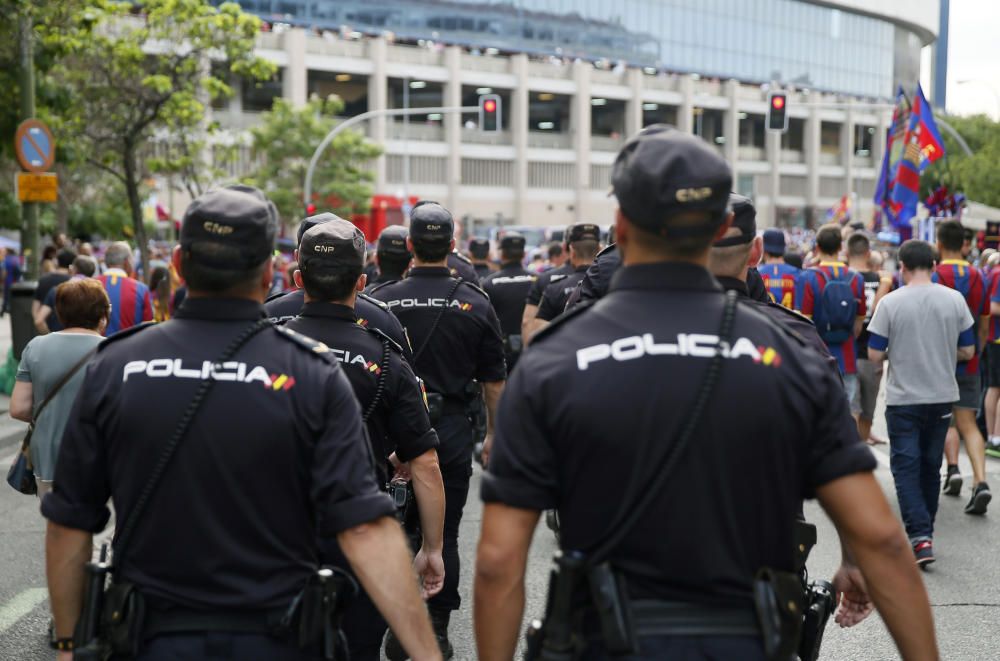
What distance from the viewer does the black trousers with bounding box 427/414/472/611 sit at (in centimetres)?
574

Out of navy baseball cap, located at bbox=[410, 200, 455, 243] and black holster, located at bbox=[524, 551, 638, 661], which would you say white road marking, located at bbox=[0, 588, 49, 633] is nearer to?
navy baseball cap, located at bbox=[410, 200, 455, 243]

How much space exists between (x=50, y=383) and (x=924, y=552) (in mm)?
4880

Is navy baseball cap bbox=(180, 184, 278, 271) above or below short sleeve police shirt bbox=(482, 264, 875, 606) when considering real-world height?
above

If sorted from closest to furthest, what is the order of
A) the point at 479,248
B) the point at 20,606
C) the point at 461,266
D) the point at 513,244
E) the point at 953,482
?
the point at 20,606 < the point at 953,482 < the point at 461,266 < the point at 513,244 < the point at 479,248

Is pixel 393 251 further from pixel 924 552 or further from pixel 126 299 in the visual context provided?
pixel 126 299

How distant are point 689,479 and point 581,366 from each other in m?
0.31

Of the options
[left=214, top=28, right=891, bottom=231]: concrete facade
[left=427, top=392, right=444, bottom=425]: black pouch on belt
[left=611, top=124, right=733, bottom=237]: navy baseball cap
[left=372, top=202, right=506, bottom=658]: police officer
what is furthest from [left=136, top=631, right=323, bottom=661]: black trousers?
[left=214, top=28, right=891, bottom=231]: concrete facade

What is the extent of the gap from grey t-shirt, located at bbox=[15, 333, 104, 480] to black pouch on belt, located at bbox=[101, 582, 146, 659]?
3.71 m

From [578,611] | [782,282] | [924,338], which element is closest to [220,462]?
[578,611]

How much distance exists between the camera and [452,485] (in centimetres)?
602

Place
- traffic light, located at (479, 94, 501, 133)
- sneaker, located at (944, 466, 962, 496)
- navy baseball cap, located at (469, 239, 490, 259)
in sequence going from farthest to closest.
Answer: traffic light, located at (479, 94, 501, 133), navy baseball cap, located at (469, 239, 490, 259), sneaker, located at (944, 466, 962, 496)

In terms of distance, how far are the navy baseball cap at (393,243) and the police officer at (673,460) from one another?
4625 millimetres

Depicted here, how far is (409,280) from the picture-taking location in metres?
6.37

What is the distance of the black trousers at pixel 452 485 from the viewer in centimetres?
A: 574
